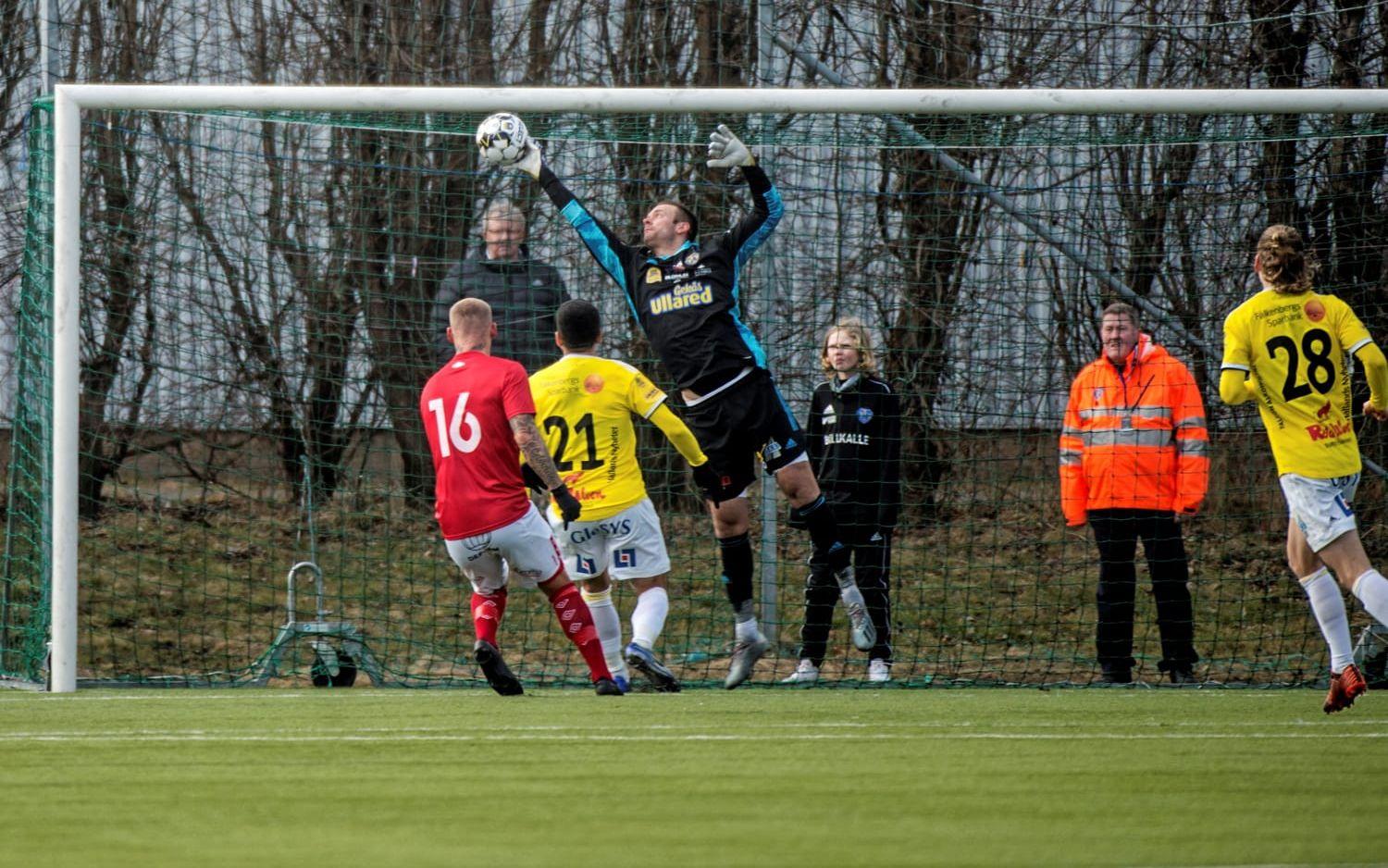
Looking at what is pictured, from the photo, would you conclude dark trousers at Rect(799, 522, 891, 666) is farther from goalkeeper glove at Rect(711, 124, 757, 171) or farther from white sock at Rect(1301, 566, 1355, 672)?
white sock at Rect(1301, 566, 1355, 672)

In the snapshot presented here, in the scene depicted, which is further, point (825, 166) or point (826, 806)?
point (825, 166)

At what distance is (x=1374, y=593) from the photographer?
250 inches

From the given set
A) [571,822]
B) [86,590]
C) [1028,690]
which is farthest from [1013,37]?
[571,822]

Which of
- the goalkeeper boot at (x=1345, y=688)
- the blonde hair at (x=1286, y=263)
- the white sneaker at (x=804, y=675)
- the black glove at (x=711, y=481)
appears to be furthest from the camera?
the white sneaker at (x=804, y=675)

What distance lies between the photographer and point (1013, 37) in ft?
37.2

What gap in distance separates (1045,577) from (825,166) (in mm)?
2905

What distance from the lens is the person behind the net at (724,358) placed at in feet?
25.3

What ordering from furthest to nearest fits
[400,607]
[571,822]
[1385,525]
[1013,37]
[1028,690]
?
[1013,37] → [400,607] → [1385,525] → [1028,690] → [571,822]

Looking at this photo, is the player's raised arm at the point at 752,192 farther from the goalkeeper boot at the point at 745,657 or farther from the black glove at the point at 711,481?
the goalkeeper boot at the point at 745,657

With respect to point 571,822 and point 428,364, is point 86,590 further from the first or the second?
point 571,822

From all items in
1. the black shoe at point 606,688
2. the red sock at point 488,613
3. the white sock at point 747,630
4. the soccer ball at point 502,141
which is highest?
the soccer ball at point 502,141

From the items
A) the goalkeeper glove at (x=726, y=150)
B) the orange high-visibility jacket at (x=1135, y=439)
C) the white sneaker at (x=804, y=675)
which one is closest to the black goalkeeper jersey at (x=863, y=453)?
the white sneaker at (x=804, y=675)

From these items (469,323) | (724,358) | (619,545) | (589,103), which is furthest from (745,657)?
(589,103)

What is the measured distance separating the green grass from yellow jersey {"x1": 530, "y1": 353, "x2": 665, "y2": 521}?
1.38 meters
